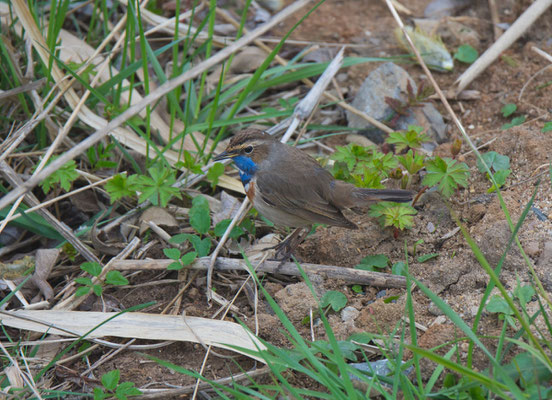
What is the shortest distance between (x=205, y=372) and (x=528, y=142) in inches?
123

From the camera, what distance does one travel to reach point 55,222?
4.96 meters

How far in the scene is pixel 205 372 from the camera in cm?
393

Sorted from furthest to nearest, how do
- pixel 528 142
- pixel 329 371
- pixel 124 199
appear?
1. pixel 124 199
2. pixel 528 142
3. pixel 329 371

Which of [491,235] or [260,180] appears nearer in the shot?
[491,235]

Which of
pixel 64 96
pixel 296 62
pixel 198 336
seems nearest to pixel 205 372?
pixel 198 336

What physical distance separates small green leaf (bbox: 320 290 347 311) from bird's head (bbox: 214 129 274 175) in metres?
1.38

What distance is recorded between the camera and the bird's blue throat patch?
204 inches

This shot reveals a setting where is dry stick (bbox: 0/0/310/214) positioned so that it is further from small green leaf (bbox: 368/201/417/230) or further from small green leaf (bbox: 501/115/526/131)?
small green leaf (bbox: 501/115/526/131)

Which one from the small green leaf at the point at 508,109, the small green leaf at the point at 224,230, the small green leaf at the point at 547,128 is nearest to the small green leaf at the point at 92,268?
the small green leaf at the point at 224,230

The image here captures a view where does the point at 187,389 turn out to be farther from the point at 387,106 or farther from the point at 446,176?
the point at 387,106

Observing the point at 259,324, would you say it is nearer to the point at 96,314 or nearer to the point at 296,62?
the point at 96,314

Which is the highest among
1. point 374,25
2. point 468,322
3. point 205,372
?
point 374,25

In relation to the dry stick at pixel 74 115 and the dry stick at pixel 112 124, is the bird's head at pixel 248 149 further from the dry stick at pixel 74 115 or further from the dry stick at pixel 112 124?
the dry stick at pixel 74 115

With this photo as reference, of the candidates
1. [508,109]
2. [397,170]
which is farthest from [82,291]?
[508,109]
